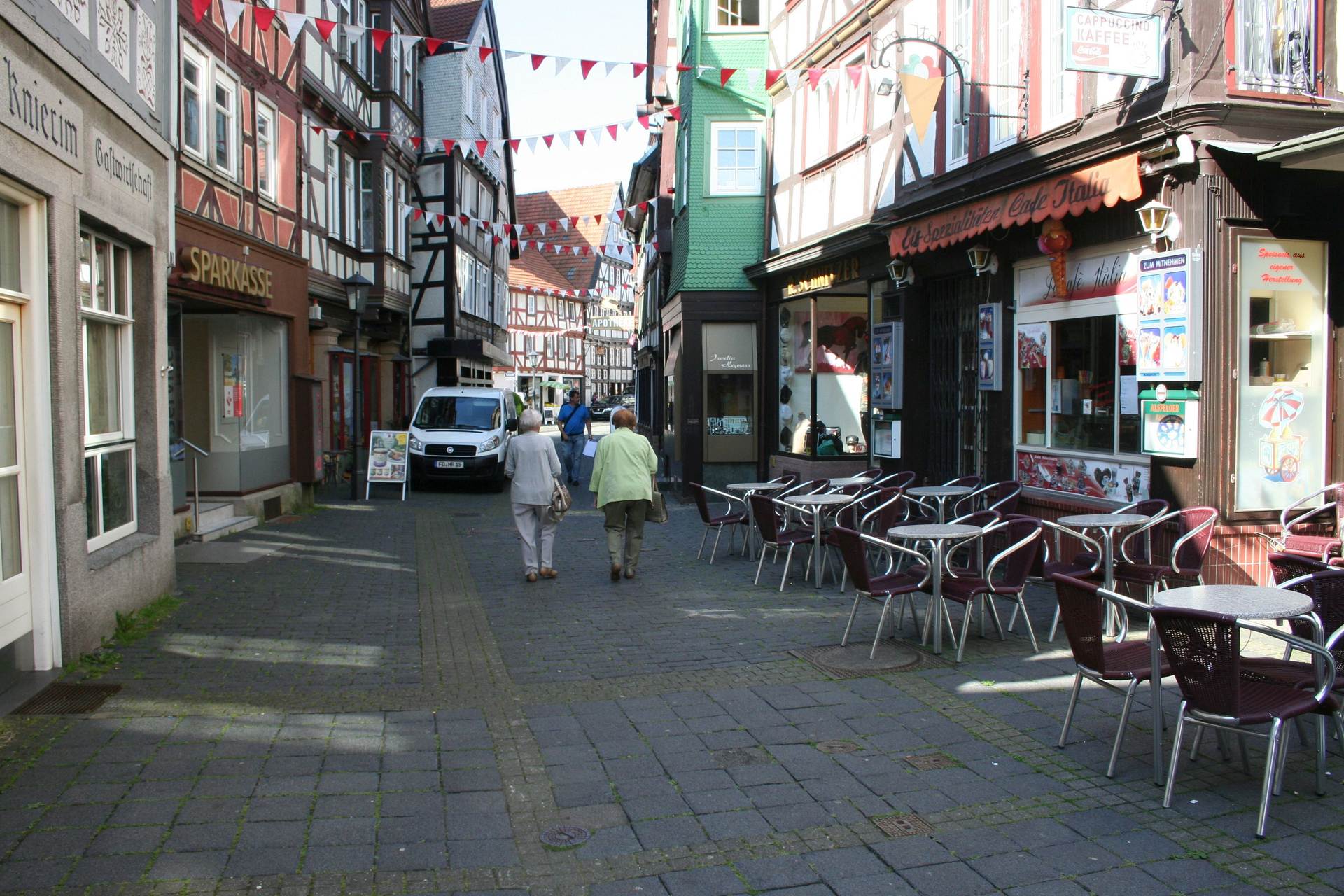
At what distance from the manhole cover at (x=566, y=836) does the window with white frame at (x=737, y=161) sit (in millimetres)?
14715

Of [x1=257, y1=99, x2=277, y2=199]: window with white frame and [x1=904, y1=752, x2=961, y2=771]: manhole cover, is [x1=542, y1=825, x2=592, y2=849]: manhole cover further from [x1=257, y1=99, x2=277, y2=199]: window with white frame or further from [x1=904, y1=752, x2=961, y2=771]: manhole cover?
[x1=257, y1=99, x2=277, y2=199]: window with white frame

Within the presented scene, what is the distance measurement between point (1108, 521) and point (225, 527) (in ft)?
32.3

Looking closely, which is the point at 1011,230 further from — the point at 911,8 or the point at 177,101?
the point at 177,101

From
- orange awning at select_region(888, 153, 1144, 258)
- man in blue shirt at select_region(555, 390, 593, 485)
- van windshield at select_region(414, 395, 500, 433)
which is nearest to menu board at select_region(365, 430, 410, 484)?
van windshield at select_region(414, 395, 500, 433)

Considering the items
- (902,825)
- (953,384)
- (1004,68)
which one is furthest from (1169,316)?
(902,825)

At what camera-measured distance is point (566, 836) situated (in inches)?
165

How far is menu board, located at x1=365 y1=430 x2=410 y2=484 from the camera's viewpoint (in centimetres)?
1856

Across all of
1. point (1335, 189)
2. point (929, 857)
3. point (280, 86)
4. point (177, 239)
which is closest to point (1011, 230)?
point (1335, 189)

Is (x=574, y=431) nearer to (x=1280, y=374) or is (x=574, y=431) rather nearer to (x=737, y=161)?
(x=737, y=161)

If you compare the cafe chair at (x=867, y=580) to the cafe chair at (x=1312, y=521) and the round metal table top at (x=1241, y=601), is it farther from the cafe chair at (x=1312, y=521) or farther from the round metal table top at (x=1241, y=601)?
the cafe chair at (x=1312, y=521)

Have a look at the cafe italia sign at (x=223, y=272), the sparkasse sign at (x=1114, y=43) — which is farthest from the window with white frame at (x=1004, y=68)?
the cafe italia sign at (x=223, y=272)

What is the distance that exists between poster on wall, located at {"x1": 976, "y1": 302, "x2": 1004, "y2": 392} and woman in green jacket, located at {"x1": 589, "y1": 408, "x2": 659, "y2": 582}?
11.5ft

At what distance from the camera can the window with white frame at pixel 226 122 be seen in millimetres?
13508

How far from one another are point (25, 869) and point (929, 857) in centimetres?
320
